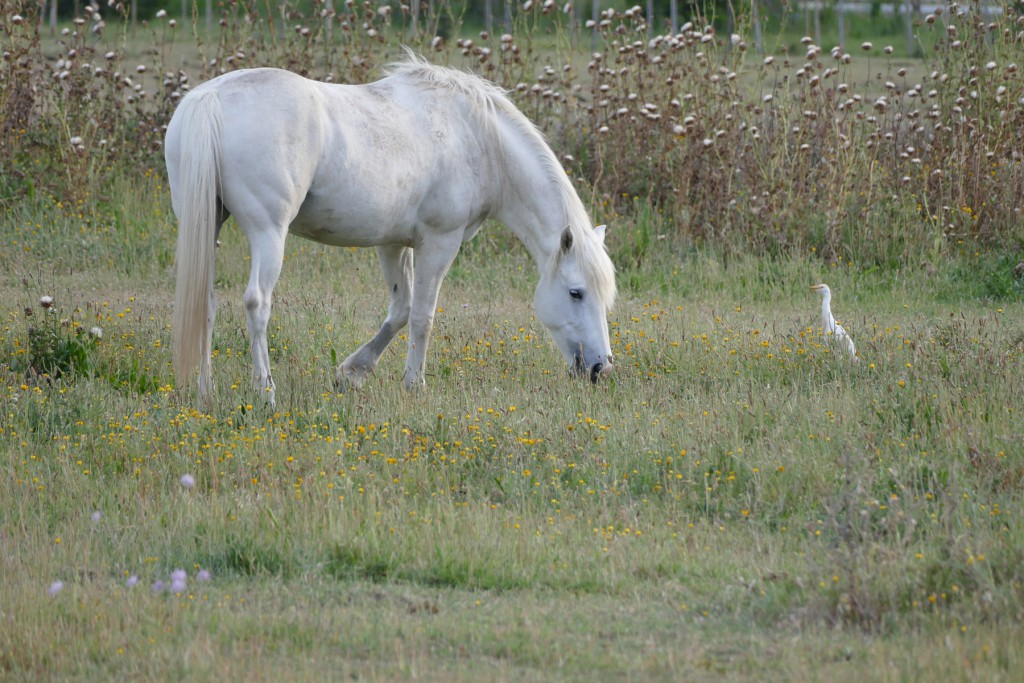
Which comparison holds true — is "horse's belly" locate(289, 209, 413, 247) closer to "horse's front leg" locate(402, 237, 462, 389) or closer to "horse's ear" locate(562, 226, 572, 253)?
"horse's front leg" locate(402, 237, 462, 389)

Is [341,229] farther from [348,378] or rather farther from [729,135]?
[729,135]

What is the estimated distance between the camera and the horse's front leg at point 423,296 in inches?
254

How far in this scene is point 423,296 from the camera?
21.4ft

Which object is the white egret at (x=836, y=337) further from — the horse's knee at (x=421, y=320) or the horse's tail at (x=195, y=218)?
the horse's tail at (x=195, y=218)

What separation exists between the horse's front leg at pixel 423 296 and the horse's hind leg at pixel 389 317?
0.22 m

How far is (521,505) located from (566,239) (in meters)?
2.24

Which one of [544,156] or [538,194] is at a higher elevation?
[544,156]

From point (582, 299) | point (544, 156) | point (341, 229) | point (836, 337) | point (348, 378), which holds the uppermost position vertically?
point (544, 156)

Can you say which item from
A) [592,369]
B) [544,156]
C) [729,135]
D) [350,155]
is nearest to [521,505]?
[592,369]

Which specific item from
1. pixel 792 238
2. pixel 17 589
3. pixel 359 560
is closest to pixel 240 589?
pixel 359 560

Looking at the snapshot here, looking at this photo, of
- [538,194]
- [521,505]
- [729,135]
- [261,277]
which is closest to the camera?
[521,505]

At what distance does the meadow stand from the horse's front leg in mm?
185

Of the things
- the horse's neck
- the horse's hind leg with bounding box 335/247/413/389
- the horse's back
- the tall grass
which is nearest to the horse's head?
the horse's neck

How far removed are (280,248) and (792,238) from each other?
17.7ft
